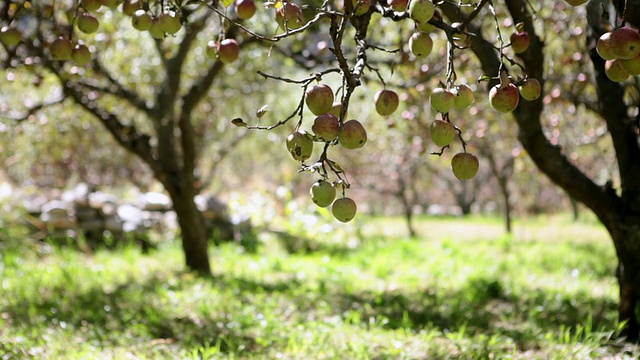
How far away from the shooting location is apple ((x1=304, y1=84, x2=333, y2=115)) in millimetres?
1534

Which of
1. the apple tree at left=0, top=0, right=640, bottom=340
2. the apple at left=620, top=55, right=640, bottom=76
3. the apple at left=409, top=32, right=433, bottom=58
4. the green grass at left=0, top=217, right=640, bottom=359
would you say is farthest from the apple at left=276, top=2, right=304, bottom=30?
the green grass at left=0, top=217, right=640, bottom=359

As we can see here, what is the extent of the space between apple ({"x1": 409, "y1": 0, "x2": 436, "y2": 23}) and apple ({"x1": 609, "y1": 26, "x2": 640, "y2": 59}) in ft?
1.64

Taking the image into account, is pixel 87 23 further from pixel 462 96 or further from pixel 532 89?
pixel 532 89

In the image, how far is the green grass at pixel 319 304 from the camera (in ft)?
10.4

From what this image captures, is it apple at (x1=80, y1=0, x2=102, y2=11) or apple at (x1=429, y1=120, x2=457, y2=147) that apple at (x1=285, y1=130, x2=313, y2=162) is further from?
apple at (x1=80, y1=0, x2=102, y2=11)

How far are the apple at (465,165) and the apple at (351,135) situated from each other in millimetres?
347

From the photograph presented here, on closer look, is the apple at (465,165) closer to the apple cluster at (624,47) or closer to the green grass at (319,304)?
the apple cluster at (624,47)

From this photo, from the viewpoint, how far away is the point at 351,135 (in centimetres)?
154

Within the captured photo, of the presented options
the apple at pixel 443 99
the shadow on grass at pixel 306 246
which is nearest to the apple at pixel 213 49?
the apple at pixel 443 99

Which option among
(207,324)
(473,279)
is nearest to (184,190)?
(207,324)

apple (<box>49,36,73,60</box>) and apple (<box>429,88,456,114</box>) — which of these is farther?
apple (<box>49,36,73,60</box>)

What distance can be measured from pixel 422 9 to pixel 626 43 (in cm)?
55

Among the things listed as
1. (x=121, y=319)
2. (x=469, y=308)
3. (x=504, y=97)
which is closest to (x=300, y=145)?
(x=504, y=97)

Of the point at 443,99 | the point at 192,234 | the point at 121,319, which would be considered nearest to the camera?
the point at 443,99
